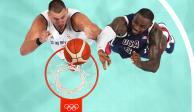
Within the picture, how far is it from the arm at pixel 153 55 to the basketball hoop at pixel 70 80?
0.36 metres

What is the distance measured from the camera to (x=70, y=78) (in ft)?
13.4

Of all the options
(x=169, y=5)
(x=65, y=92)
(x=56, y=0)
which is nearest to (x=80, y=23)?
(x=56, y=0)

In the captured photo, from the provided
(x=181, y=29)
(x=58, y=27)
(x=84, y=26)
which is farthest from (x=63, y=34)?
(x=181, y=29)

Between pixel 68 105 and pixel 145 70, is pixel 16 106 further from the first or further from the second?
pixel 145 70

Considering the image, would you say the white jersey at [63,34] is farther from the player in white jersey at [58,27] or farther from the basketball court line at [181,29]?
the basketball court line at [181,29]

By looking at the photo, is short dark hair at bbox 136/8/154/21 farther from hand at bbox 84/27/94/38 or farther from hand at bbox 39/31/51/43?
hand at bbox 39/31/51/43

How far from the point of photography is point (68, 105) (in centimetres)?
411

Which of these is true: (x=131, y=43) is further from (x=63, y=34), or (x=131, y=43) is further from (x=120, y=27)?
(x=63, y=34)

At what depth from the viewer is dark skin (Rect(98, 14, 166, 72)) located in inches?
154

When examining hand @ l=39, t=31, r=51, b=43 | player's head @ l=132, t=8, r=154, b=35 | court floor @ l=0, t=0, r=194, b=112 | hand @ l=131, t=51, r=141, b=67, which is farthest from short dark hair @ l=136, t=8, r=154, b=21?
hand @ l=39, t=31, r=51, b=43

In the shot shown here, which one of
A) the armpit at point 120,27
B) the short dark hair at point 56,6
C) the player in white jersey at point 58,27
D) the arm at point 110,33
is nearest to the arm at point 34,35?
the player in white jersey at point 58,27

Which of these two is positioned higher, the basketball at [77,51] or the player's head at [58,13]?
the player's head at [58,13]

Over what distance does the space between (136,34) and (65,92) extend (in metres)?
0.72

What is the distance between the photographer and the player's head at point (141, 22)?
3.89 m
